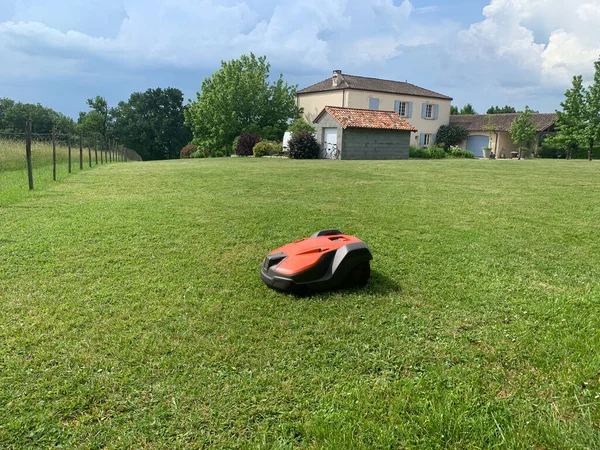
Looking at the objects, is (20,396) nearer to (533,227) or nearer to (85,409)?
(85,409)

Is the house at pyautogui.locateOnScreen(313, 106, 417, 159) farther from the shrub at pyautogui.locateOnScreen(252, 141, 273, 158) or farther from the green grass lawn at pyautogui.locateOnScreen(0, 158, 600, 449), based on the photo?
the green grass lawn at pyautogui.locateOnScreen(0, 158, 600, 449)

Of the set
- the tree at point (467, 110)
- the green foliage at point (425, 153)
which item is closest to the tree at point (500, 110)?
the tree at point (467, 110)

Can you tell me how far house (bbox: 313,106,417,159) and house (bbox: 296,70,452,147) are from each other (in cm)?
836

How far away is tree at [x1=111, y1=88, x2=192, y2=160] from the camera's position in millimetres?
67875

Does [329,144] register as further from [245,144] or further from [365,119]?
[245,144]

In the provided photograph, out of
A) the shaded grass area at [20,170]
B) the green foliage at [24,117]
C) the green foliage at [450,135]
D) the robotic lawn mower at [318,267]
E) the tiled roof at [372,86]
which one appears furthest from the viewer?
the green foliage at [24,117]

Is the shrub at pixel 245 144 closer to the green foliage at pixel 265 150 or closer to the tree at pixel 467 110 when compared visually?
the green foliage at pixel 265 150

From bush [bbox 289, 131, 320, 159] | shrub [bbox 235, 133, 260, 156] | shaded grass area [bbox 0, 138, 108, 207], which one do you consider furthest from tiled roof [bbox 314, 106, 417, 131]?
shaded grass area [bbox 0, 138, 108, 207]

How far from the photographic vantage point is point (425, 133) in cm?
4031

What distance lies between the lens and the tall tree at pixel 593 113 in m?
31.6

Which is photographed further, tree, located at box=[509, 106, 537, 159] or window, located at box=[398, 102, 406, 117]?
window, located at box=[398, 102, 406, 117]

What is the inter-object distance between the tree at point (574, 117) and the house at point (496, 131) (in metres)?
5.23

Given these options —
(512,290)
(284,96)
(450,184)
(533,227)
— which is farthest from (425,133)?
(512,290)

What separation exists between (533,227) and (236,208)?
15.3ft
